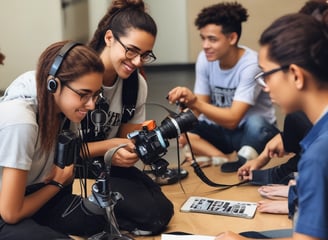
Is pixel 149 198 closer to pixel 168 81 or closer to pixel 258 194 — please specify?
pixel 258 194

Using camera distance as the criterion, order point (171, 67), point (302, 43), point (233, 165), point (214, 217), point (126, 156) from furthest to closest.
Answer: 1. point (171, 67)
2. point (233, 165)
3. point (214, 217)
4. point (126, 156)
5. point (302, 43)

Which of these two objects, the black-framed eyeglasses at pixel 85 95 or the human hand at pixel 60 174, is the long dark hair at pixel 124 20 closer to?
the black-framed eyeglasses at pixel 85 95

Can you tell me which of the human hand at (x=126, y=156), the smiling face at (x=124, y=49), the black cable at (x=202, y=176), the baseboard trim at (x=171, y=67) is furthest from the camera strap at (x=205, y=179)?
the baseboard trim at (x=171, y=67)

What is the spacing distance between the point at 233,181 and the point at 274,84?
1235mm

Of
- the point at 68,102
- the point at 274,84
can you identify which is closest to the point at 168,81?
the point at 68,102

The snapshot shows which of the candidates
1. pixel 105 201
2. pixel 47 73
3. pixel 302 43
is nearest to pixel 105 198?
pixel 105 201

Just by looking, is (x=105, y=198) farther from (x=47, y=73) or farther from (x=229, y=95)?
(x=229, y=95)

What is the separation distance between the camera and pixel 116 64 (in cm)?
183

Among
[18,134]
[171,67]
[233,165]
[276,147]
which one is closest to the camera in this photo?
[18,134]

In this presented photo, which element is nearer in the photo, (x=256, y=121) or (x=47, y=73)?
(x=47, y=73)

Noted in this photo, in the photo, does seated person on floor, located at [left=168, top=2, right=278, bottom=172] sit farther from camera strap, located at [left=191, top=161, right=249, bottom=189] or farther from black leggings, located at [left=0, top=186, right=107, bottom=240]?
black leggings, located at [left=0, top=186, right=107, bottom=240]

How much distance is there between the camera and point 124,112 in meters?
1.98

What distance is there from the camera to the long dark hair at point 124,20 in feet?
5.88

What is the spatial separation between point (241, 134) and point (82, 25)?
1.81 meters
